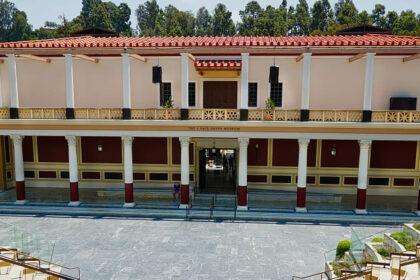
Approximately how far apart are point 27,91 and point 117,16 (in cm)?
8602

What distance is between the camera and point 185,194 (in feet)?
58.5

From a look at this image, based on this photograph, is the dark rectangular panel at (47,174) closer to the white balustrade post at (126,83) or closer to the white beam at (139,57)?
the white balustrade post at (126,83)

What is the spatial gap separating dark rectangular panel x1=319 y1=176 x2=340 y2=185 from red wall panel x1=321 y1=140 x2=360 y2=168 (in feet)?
2.75

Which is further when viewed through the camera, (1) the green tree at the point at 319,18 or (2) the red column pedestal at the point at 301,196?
(1) the green tree at the point at 319,18

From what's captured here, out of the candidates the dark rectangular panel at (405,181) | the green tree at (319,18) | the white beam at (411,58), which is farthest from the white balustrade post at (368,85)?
the green tree at (319,18)

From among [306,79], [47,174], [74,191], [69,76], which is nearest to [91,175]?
[47,174]

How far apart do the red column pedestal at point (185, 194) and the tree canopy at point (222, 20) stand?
138 ft

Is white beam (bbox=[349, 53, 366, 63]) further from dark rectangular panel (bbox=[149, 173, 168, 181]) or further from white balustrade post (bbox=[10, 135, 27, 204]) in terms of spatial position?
white balustrade post (bbox=[10, 135, 27, 204])

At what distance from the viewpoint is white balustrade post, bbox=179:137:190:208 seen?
57.0 ft

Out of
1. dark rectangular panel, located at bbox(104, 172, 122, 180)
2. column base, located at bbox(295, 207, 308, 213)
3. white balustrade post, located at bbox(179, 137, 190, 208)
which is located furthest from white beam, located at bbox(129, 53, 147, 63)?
column base, located at bbox(295, 207, 308, 213)

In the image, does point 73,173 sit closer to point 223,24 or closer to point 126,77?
point 126,77

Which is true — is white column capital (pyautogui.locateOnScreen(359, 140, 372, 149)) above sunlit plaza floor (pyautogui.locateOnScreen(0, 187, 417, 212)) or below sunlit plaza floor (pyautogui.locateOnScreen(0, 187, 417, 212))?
above

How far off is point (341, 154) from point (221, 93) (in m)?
8.44

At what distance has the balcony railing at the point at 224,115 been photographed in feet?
53.8
